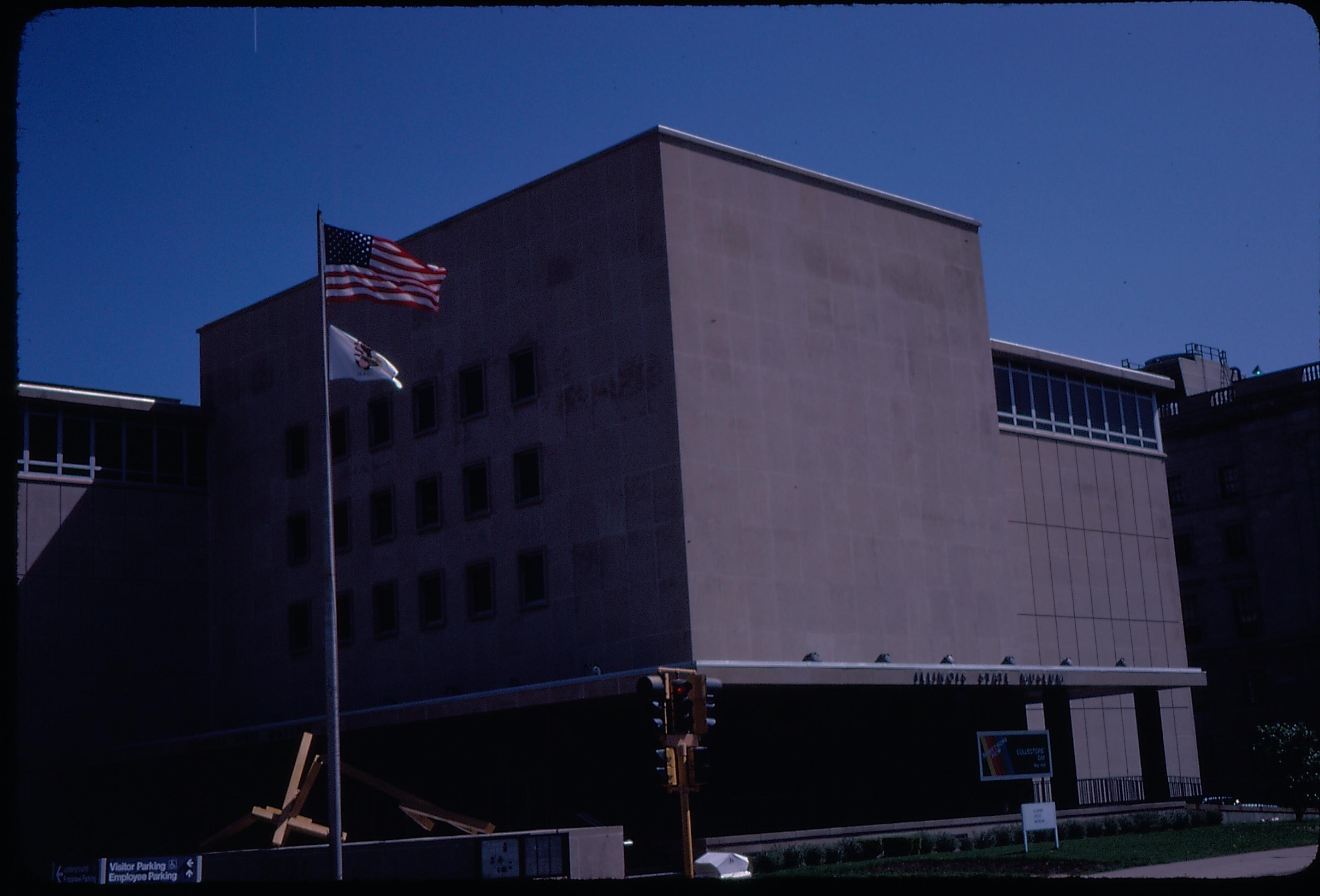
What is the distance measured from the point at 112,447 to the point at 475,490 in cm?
1674

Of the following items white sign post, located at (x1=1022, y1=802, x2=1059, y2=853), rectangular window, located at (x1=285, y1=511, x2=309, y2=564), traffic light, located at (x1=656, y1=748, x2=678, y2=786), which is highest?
rectangular window, located at (x1=285, y1=511, x2=309, y2=564)

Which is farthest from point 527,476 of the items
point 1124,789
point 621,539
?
point 1124,789

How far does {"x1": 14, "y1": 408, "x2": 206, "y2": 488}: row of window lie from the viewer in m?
52.0

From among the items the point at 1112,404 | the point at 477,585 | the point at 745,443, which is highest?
the point at 1112,404

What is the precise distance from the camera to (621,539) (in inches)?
1609

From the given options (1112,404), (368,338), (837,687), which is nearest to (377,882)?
(837,687)

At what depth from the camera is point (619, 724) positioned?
1652 inches

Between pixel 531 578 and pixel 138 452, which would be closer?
pixel 531 578

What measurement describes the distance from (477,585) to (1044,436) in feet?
71.8

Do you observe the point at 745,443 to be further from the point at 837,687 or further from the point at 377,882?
the point at 377,882

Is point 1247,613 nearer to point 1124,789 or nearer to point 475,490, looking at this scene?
point 1124,789

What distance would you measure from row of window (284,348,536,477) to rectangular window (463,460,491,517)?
163 cm

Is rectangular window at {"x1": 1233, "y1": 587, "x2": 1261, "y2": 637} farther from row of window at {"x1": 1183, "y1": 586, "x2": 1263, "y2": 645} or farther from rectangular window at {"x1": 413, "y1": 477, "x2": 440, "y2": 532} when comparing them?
rectangular window at {"x1": 413, "y1": 477, "x2": 440, "y2": 532}

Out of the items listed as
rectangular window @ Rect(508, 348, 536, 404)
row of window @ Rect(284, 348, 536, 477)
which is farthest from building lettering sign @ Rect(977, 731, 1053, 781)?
row of window @ Rect(284, 348, 536, 477)
